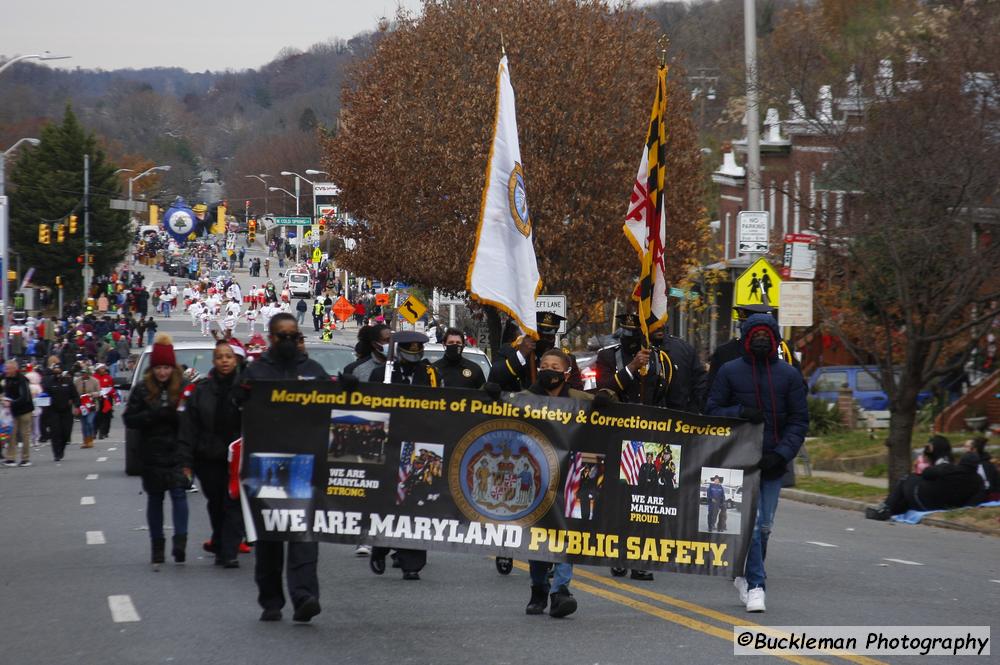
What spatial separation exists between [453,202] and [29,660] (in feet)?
93.3

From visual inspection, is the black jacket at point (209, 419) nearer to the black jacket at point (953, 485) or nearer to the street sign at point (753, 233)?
the black jacket at point (953, 485)

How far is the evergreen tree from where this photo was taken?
91.4 meters

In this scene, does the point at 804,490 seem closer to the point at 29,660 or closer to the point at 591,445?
the point at 591,445

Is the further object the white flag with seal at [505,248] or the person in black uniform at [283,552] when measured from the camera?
the white flag with seal at [505,248]

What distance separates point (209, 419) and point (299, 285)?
3526 inches

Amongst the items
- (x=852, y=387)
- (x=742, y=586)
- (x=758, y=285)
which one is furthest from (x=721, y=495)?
(x=852, y=387)

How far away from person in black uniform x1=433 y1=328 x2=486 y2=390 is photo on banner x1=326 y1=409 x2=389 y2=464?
3148 mm

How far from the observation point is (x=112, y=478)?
23.3m

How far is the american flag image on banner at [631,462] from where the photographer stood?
9.70 metres

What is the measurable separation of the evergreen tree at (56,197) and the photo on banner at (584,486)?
8470cm

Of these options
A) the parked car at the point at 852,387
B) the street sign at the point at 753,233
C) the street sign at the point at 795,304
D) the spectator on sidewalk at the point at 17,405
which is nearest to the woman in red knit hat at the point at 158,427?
the street sign at the point at 795,304

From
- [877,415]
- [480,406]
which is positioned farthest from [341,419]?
[877,415]

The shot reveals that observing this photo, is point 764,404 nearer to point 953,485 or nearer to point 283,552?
point 283,552

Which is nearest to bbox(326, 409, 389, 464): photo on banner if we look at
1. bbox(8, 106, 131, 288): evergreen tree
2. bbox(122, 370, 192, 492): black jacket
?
bbox(122, 370, 192, 492): black jacket
